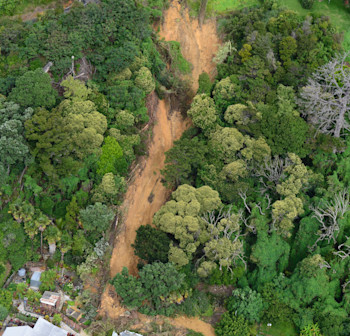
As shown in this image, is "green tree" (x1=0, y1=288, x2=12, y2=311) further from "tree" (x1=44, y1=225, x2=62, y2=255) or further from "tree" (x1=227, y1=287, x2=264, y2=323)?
"tree" (x1=227, y1=287, x2=264, y2=323)

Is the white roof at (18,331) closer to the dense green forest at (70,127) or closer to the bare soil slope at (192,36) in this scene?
A: the dense green forest at (70,127)

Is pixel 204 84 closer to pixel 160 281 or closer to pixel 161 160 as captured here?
pixel 161 160

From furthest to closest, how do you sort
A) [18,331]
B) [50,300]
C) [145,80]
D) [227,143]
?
[145,80]
[227,143]
[50,300]
[18,331]

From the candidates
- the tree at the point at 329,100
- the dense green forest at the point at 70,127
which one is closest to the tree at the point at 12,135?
the dense green forest at the point at 70,127

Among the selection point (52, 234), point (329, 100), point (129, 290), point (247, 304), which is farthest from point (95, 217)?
point (329, 100)

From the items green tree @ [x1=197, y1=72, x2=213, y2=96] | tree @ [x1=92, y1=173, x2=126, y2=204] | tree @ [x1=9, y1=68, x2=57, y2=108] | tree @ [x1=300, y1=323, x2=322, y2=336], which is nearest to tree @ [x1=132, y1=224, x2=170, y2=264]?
tree @ [x1=92, y1=173, x2=126, y2=204]

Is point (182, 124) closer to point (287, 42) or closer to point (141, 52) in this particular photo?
point (141, 52)

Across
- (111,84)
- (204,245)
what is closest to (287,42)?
(111,84)
